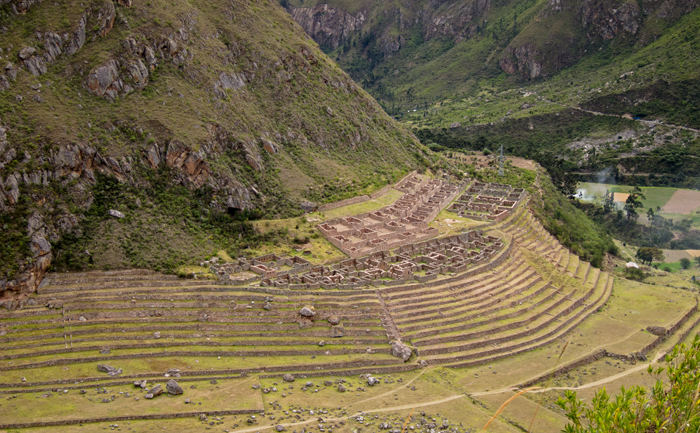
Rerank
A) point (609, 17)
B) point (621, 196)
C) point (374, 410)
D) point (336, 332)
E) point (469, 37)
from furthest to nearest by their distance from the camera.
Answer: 1. point (469, 37)
2. point (609, 17)
3. point (621, 196)
4. point (336, 332)
5. point (374, 410)

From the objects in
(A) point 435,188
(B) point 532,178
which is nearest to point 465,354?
(A) point 435,188

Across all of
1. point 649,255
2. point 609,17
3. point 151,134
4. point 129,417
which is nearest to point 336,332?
point 129,417

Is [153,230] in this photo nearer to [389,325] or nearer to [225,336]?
[225,336]

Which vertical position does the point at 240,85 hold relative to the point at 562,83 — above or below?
above

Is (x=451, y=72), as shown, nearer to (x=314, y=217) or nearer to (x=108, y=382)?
(x=314, y=217)

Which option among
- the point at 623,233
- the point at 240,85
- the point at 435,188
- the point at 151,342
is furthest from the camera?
the point at 623,233

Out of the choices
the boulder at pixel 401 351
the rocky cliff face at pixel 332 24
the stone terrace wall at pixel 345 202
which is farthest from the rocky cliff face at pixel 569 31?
the boulder at pixel 401 351
